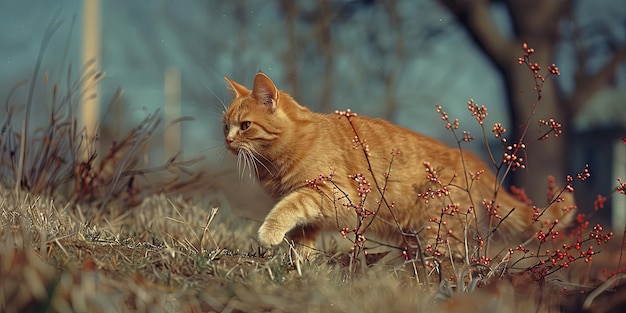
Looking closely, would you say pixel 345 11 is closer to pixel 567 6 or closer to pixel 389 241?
pixel 567 6

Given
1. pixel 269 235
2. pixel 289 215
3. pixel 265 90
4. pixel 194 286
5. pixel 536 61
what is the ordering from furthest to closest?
pixel 536 61 < pixel 265 90 < pixel 289 215 < pixel 269 235 < pixel 194 286

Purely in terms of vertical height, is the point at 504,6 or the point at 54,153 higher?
the point at 504,6

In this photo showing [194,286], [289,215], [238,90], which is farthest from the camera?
[238,90]

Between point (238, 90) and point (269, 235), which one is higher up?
point (238, 90)

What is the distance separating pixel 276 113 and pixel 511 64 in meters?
4.85

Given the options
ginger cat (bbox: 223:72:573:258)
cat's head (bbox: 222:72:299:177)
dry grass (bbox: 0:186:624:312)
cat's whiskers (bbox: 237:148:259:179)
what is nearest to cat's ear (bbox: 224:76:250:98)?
ginger cat (bbox: 223:72:573:258)

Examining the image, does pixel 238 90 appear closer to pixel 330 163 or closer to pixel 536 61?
pixel 330 163

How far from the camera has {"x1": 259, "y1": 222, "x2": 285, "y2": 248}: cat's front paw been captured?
2.87 m

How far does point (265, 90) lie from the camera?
11.1ft

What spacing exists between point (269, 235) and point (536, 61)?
5371 millimetres

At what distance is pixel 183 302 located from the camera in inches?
70.1

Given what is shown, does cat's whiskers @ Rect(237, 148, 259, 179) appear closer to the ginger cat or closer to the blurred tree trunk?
the ginger cat

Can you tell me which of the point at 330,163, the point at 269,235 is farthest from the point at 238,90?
the point at 269,235

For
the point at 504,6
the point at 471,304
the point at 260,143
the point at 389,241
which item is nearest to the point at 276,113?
the point at 260,143
